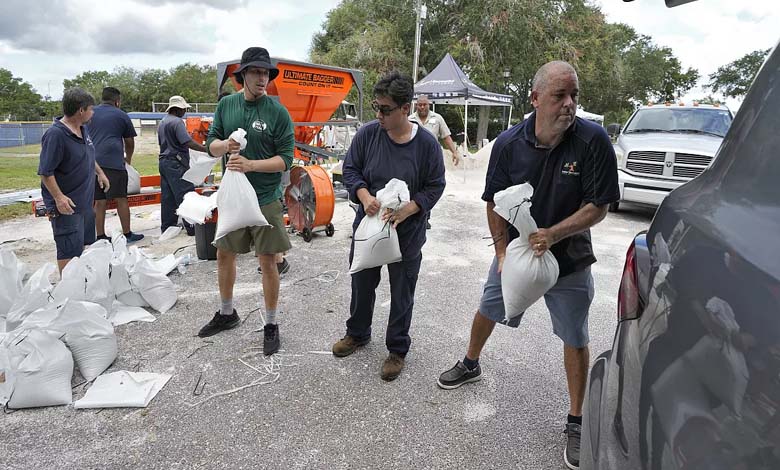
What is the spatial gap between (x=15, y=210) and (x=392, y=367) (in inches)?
302

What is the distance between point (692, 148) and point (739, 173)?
8.02 metres

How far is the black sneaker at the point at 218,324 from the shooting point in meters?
3.62

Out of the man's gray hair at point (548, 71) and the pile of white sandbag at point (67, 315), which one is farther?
the pile of white sandbag at point (67, 315)

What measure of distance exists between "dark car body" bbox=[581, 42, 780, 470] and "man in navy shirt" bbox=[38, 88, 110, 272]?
431 centimetres

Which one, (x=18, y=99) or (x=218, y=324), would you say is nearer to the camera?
→ (x=218, y=324)

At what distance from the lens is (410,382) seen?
306 cm

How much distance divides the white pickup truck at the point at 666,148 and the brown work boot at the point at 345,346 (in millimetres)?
6295

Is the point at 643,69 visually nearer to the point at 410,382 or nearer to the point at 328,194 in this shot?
the point at 328,194

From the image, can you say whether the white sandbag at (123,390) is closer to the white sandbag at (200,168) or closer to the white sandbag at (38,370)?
the white sandbag at (38,370)

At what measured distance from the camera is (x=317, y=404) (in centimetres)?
281

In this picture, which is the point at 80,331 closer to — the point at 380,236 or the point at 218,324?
the point at 218,324

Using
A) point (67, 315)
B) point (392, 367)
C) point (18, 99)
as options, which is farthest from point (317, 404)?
point (18, 99)

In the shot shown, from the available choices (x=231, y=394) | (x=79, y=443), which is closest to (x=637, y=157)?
(x=231, y=394)

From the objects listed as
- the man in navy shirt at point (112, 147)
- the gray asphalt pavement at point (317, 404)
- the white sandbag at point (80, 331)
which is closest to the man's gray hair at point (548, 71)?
the gray asphalt pavement at point (317, 404)
